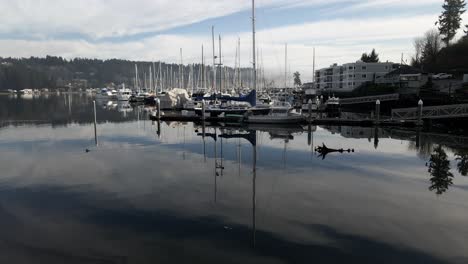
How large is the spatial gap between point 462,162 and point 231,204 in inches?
706

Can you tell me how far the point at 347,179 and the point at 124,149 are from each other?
17900 mm

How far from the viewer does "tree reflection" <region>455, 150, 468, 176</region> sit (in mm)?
21389

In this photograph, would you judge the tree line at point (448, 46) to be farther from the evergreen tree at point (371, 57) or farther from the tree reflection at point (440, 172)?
the tree reflection at point (440, 172)

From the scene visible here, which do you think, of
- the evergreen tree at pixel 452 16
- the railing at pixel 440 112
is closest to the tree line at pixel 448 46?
the evergreen tree at pixel 452 16

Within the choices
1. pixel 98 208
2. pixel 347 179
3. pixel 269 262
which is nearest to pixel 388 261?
pixel 269 262

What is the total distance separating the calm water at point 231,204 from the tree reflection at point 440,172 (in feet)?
0.34

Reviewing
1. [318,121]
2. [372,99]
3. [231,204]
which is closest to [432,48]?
[372,99]

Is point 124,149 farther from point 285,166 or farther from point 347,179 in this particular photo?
point 347,179

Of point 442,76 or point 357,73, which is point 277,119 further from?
point 357,73

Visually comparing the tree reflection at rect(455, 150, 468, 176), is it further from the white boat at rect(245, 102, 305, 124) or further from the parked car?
the parked car

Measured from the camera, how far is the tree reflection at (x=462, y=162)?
21.4 m

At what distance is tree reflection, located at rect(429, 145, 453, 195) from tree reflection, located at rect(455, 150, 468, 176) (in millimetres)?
654

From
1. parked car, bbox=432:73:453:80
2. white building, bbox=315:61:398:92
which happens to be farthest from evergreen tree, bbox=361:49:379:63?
parked car, bbox=432:73:453:80

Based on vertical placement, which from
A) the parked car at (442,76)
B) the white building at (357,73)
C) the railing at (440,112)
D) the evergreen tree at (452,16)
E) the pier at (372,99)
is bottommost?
the railing at (440,112)
